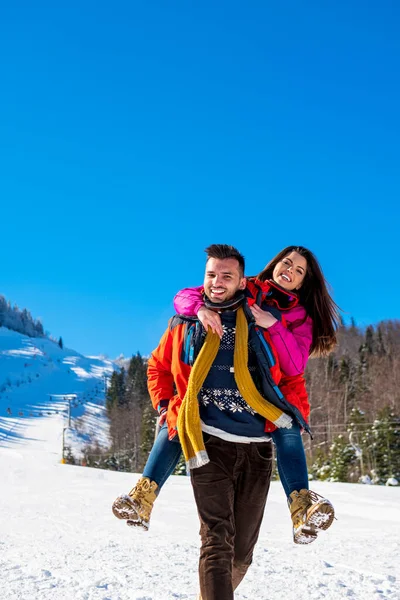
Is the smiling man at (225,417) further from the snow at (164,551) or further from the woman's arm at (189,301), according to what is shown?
the snow at (164,551)

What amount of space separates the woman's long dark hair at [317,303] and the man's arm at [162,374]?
2.57ft

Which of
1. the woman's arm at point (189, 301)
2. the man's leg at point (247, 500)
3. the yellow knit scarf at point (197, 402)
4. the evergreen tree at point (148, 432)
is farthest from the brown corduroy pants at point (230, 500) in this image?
the evergreen tree at point (148, 432)

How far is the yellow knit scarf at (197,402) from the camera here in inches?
122

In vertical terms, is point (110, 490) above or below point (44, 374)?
below

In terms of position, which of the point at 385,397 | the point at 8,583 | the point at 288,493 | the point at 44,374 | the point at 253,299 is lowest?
the point at 8,583

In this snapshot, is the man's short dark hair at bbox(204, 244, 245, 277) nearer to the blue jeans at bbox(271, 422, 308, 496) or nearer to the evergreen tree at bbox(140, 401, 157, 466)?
the blue jeans at bbox(271, 422, 308, 496)

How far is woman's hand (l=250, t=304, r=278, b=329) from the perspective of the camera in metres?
3.26

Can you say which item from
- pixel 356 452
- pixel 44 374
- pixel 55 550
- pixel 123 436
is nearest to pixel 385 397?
pixel 356 452

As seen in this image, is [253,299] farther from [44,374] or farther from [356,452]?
[44,374]

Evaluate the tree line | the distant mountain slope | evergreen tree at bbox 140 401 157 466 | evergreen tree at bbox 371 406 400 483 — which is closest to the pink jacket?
the tree line

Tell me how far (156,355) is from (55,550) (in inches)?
131

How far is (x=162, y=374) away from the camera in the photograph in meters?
3.46

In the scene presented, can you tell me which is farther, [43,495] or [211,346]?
[43,495]

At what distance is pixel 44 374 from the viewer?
158125 millimetres
